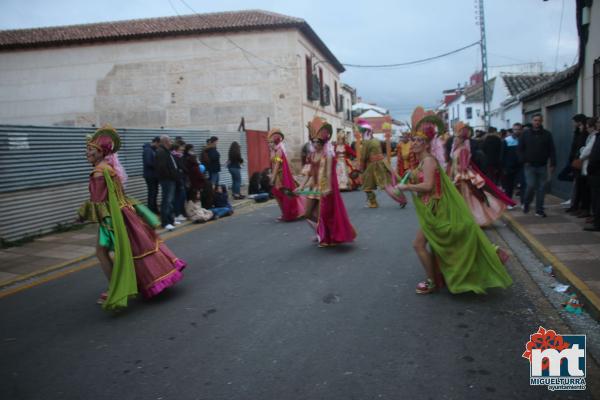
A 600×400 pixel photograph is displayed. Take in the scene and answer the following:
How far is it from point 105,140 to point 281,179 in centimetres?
582

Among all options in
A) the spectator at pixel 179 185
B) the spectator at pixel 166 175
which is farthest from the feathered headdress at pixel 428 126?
the spectator at pixel 179 185

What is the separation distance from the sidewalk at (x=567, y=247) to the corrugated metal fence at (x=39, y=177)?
8.58 meters

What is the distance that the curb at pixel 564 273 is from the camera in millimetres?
4434

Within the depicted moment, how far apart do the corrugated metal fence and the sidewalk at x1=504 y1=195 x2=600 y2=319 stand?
858 centimetres

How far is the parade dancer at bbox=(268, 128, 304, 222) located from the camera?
33.8 feet

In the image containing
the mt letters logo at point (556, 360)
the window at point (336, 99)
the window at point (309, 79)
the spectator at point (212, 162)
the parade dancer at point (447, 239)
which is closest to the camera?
the mt letters logo at point (556, 360)

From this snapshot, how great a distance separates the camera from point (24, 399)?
10.9 ft

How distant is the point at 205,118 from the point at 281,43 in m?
5.20

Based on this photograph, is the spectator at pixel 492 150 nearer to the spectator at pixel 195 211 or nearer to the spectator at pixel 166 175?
the spectator at pixel 195 211

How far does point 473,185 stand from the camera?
8469mm

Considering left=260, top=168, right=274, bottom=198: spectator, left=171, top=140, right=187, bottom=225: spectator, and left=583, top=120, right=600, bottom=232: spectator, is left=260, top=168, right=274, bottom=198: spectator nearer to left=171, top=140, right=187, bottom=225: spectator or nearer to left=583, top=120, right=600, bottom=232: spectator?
left=171, top=140, right=187, bottom=225: spectator

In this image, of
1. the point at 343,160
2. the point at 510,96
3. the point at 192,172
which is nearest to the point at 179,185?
the point at 192,172

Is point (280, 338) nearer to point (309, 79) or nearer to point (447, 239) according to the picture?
point (447, 239)

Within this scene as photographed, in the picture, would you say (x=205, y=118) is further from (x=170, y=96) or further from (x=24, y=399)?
(x=24, y=399)
